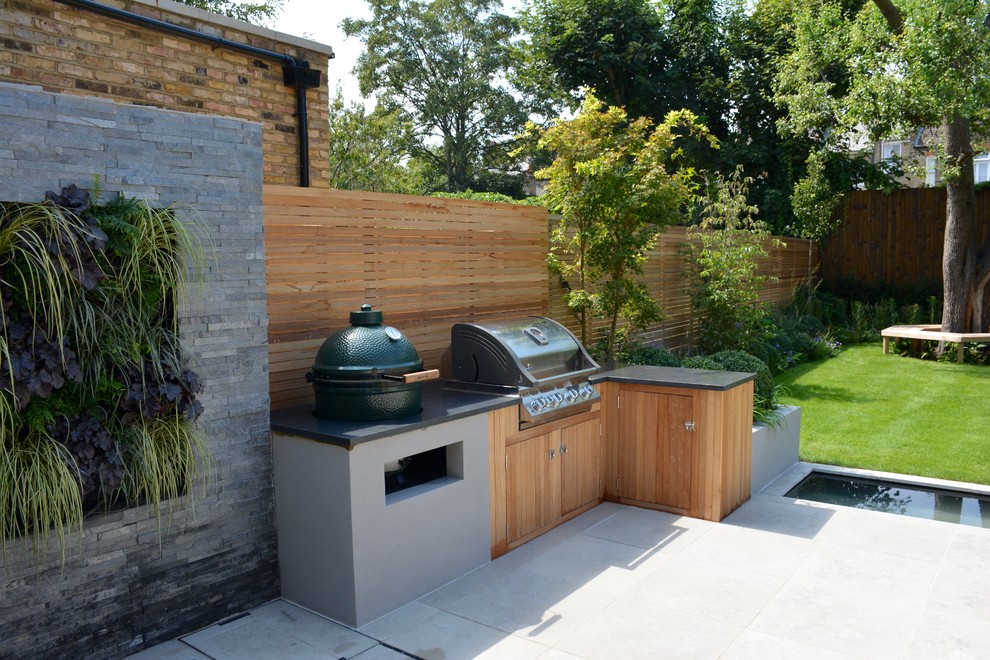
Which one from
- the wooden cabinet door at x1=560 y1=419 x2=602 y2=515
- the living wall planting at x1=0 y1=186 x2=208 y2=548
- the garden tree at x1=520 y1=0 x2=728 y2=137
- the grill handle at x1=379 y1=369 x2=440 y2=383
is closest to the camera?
the living wall planting at x1=0 y1=186 x2=208 y2=548

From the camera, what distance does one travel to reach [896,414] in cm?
729

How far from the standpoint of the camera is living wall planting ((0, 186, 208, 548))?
8.73ft

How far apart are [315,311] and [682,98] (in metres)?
13.3

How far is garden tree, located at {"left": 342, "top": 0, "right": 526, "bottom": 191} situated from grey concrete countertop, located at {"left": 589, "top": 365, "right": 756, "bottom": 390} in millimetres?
21725

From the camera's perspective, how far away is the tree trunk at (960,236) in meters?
10.2

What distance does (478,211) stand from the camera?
5414mm

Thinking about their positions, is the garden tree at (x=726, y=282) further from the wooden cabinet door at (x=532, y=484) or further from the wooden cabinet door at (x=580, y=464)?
the wooden cabinet door at (x=532, y=484)

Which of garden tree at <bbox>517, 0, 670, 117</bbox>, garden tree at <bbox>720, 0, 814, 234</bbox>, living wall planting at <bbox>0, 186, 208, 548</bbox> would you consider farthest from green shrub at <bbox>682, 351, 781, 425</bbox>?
garden tree at <bbox>517, 0, 670, 117</bbox>

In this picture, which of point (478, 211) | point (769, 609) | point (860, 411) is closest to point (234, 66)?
point (478, 211)

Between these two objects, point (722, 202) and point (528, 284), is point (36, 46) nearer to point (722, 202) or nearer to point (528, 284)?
→ point (528, 284)

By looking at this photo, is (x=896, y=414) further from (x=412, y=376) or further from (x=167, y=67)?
(x=167, y=67)

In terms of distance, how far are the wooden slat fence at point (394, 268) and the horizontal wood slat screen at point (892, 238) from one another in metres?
9.08

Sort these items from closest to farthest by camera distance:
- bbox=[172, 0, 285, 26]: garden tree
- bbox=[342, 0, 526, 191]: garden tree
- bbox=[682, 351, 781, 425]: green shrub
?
1. bbox=[682, 351, 781, 425]: green shrub
2. bbox=[172, 0, 285, 26]: garden tree
3. bbox=[342, 0, 526, 191]: garden tree

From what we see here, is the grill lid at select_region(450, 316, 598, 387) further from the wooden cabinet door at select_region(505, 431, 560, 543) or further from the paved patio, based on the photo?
the paved patio
